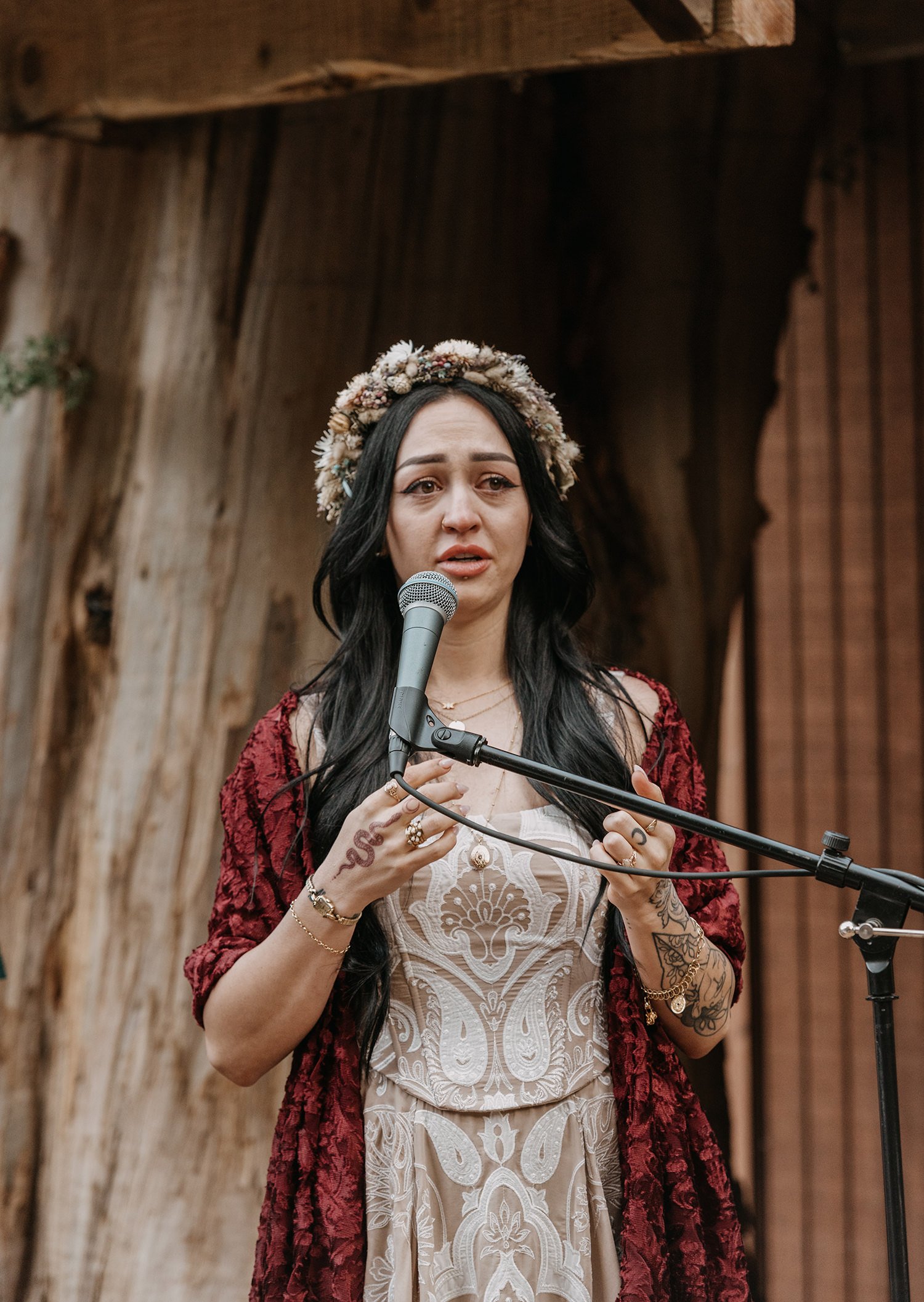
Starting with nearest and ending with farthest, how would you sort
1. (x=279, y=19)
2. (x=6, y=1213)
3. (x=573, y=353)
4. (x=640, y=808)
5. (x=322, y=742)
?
1. (x=640, y=808)
2. (x=322, y=742)
3. (x=279, y=19)
4. (x=6, y=1213)
5. (x=573, y=353)

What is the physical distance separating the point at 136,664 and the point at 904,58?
2838 millimetres

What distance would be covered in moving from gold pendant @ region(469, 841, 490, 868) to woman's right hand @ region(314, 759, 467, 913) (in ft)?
0.57

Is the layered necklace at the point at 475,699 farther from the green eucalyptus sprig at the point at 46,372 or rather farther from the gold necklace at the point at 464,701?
the green eucalyptus sprig at the point at 46,372

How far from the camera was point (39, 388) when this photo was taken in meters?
3.05

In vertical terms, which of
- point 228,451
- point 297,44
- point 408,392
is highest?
point 297,44

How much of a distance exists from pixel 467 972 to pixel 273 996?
11.0 inches

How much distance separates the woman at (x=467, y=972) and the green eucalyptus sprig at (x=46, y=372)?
1.13m

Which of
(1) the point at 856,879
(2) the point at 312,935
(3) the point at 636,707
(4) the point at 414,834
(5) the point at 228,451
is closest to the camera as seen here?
(1) the point at 856,879

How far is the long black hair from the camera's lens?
199 cm

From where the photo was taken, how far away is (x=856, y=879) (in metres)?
1.38

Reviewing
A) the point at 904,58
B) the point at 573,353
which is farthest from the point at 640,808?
the point at 904,58

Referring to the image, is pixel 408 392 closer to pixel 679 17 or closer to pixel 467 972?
pixel 679 17

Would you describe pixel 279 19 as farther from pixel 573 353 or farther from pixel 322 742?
pixel 322 742

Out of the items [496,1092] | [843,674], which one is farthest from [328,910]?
[843,674]
